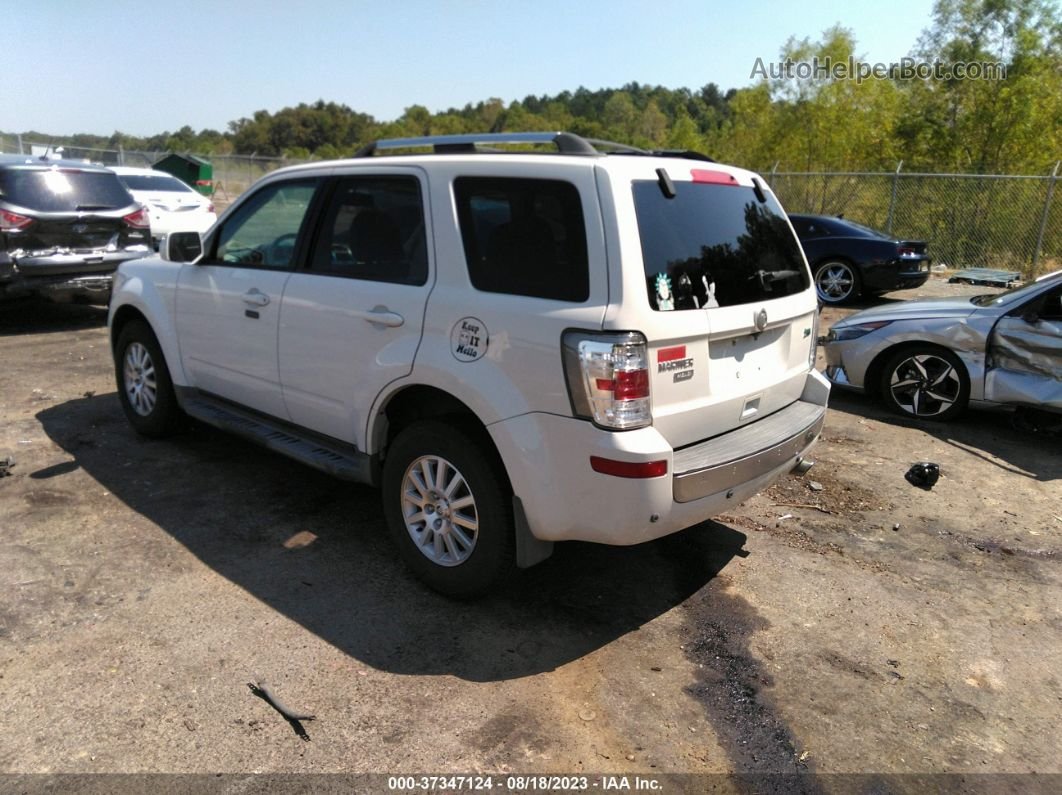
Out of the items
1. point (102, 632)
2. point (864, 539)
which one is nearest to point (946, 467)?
point (864, 539)

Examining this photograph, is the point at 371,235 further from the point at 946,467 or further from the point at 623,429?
the point at 946,467

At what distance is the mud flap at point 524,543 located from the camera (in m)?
3.37

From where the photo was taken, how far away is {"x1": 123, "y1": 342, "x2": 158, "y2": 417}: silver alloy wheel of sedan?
222 inches

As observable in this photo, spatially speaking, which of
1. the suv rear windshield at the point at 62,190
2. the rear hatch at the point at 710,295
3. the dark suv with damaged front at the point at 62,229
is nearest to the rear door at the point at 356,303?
the rear hatch at the point at 710,295

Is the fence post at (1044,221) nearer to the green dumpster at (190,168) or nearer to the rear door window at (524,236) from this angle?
the rear door window at (524,236)

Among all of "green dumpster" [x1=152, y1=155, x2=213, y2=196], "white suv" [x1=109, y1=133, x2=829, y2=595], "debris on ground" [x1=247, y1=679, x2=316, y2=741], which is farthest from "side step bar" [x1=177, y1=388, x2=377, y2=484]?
"green dumpster" [x1=152, y1=155, x2=213, y2=196]

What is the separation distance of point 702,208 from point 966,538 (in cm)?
267

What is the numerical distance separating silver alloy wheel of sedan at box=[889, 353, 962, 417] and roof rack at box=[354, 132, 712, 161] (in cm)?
377

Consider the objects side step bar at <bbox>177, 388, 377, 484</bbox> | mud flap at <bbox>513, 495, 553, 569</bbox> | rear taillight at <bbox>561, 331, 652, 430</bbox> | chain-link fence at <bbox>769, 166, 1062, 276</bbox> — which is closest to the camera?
rear taillight at <bbox>561, 331, 652, 430</bbox>

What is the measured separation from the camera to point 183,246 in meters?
5.16

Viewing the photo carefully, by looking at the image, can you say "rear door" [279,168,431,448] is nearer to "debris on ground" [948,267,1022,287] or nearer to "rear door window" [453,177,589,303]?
"rear door window" [453,177,589,303]

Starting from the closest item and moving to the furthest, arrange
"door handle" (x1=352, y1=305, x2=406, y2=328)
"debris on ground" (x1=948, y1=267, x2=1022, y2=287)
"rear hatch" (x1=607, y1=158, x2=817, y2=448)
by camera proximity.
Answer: "rear hatch" (x1=607, y1=158, x2=817, y2=448), "door handle" (x1=352, y1=305, x2=406, y2=328), "debris on ground" (x1=948, y1=267, x2=1022, y2=287)

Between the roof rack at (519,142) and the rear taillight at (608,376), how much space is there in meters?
0.87

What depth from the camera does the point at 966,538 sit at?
4707 millimetres
